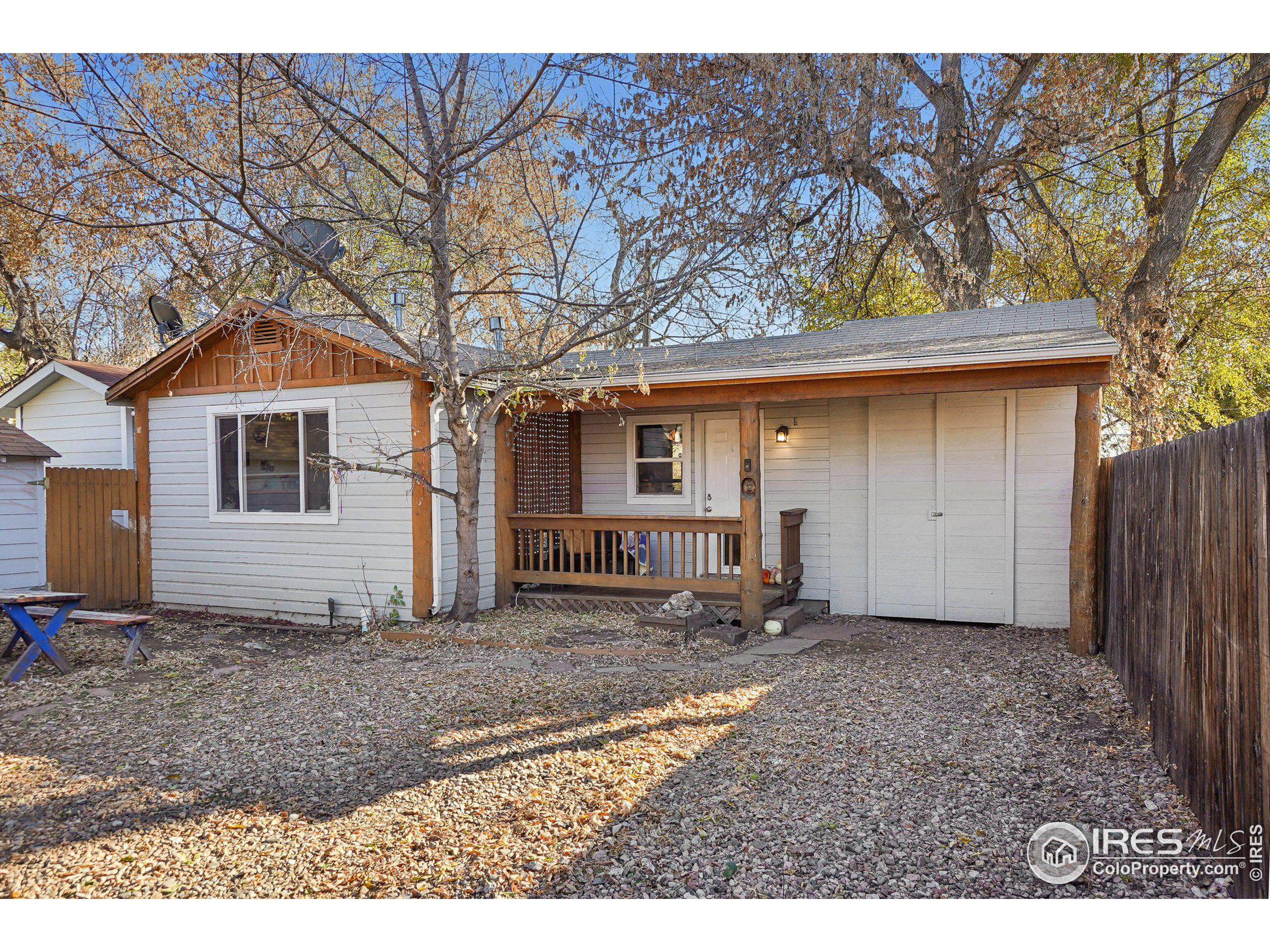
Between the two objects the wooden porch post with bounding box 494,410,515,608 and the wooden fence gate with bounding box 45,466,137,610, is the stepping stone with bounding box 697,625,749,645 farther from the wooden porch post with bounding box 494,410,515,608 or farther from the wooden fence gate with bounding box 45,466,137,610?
the wooden fence gate with bounding box 45,466,137,610

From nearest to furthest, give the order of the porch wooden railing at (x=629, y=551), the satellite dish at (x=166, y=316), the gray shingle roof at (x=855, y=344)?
the gray shingle roof at (x=855, y=344) → the porch wooden railing at (x=629, y=551) → the satellite dish at (x=166, y=316)

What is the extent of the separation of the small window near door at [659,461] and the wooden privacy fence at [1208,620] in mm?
5025

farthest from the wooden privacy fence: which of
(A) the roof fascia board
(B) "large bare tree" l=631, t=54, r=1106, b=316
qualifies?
(B) "large bare tree" l=631, t=54, r=1106, b=316

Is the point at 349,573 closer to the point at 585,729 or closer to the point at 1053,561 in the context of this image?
the point at 585,729

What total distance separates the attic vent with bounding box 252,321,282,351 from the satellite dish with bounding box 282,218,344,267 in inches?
48.8

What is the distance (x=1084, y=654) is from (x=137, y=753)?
6.49m

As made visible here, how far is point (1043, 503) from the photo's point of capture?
7414mm

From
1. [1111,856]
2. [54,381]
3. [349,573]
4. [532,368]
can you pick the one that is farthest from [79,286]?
[1111,856]

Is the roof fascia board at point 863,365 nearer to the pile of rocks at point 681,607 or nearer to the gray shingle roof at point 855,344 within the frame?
the gray shingle roof at point 855,344

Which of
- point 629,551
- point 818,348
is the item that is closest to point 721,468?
point 629,551

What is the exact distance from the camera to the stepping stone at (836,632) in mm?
7117

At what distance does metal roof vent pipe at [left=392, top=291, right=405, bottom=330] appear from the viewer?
312 inches

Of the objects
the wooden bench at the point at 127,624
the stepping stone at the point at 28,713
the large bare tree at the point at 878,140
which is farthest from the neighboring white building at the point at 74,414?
the large bare tree at the point at 878,140

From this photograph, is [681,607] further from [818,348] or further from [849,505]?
[818,348]
